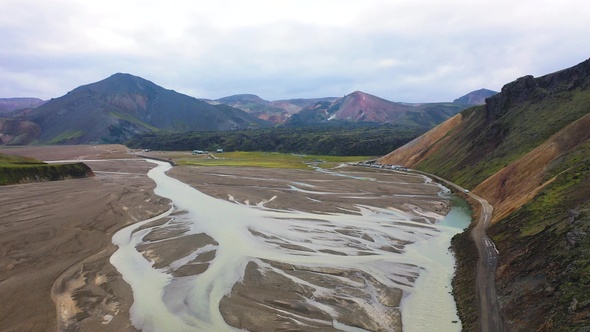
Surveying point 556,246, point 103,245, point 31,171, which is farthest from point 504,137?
point 31,171

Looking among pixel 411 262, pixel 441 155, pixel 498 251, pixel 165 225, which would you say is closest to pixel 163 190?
pixel 165 225

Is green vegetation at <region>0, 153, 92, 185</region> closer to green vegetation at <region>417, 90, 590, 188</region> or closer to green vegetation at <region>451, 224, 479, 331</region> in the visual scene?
green vegetation at <region>451, 224, 479, 331</region>

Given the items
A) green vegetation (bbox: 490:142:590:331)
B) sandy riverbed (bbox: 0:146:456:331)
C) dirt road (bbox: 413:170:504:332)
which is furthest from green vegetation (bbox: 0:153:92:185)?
green vegetation (bbox: 490:142:590:331)

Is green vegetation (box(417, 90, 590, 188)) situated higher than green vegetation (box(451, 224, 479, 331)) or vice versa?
green vegetation (box(417, 90, 590, 188))

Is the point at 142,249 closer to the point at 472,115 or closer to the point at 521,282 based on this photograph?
the point at 521,282

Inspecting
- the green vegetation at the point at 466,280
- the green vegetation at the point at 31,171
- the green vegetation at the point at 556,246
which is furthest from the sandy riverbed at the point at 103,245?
the green vegetation at the point at 556,246

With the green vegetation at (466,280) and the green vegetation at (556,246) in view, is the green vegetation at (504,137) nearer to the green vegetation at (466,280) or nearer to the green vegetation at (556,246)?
the green vegetation at (556,246)
